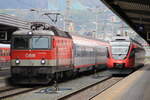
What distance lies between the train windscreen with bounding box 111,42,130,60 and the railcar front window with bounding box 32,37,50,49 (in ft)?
34.0

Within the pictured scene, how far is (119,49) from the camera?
2728 cm

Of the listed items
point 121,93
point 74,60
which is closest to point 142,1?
point 74,60

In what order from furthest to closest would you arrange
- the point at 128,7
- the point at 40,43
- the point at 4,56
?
the point at 4,56
the point at 128,7
the point at 40,43

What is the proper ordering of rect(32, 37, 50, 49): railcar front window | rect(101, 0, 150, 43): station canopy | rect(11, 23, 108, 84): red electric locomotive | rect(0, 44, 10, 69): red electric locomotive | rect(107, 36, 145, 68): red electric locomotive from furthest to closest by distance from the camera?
rect(0, 44, 10, 69): red electric locomotive, rect(107, 36, 145, 68): red electric locomotive, rect(101, 0, 150, 43): station canopy, rect(32, 37, 50, 49): railcar front window, rect(11, 23, 108, 84): red electric locomotive

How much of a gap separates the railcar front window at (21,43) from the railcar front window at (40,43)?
37 cm

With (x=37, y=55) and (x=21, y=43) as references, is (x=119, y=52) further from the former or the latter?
(x=21, y=43)

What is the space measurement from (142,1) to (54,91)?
356 inches

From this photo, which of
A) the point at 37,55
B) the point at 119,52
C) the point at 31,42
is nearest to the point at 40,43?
the point at 31,42

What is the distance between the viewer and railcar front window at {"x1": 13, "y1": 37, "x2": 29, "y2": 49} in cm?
1780

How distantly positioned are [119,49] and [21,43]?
11.4 meters

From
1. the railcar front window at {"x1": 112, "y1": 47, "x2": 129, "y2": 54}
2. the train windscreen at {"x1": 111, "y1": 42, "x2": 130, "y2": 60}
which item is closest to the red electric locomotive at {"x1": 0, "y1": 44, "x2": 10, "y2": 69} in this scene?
the train windscreen at {"x1": 111, "y1": 42, "x2": 130, "y2": 60}

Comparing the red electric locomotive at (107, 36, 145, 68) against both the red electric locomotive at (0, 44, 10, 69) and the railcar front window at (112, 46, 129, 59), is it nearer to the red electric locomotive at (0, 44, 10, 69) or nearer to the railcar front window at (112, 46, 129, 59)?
the railcar front window at (112, 46, 129, 59)

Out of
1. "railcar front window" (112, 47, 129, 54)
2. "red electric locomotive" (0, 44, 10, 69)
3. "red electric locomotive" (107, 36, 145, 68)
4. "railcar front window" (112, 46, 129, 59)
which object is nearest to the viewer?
"red electric locomotive" (107, 36, 145, 68)

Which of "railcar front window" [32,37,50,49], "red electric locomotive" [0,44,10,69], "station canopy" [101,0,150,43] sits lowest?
"red electric locomotive" [0,44,10,69]
